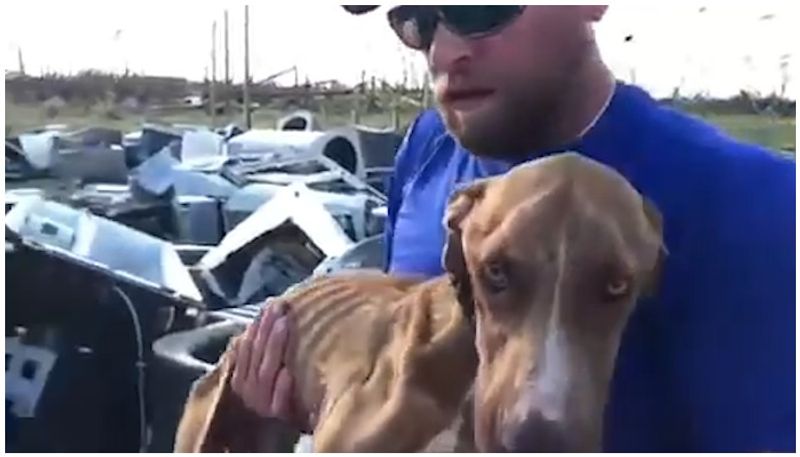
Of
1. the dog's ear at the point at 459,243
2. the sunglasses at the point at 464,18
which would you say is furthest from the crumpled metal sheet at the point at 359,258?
the sunglasses at the point at 464,18

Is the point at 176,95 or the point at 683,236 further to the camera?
the point at 176,95

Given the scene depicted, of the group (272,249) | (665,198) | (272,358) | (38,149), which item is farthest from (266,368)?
(665,198)

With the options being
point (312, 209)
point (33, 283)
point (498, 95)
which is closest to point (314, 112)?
point (312, 209)

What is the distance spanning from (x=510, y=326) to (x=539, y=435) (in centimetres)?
11

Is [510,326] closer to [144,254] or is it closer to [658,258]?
[658,258]

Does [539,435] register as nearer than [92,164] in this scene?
Yes

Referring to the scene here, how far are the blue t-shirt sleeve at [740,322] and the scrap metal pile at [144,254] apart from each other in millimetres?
350

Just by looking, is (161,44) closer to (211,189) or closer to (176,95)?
(176,95)

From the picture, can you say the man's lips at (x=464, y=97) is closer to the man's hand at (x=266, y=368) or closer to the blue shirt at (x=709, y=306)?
the blue shirt at (x=709, y=306)

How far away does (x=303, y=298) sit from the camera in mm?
1427

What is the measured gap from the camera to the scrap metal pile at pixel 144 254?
1438 millimetres

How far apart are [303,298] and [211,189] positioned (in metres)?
0.16

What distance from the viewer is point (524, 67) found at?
4.38 feet

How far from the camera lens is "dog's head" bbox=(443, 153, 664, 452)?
126 cm
